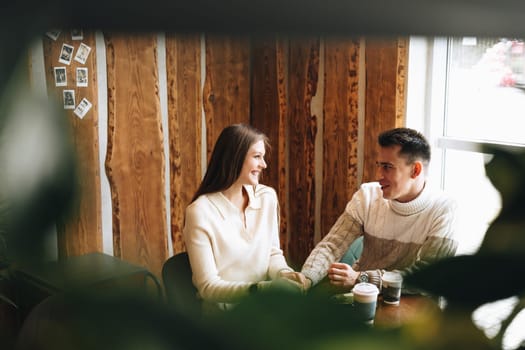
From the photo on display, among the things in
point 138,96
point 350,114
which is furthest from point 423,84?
point 138,96

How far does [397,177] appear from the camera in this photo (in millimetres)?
2715

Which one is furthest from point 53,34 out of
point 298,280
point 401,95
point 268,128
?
point 268,128

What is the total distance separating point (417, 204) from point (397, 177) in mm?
147

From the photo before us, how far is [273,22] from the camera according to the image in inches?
4.6

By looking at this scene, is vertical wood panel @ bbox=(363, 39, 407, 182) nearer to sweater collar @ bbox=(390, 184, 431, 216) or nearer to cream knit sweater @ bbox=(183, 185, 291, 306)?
sweater collar @ bbox=(390, 184, 431, 216)

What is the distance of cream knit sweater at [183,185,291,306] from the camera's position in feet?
8.28

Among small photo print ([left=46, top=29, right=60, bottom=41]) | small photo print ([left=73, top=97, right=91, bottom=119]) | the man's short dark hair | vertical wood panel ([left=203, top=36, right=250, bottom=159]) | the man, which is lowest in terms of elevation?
the man

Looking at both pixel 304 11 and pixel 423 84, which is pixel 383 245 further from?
pixel 304 11

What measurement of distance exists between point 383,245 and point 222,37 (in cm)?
276

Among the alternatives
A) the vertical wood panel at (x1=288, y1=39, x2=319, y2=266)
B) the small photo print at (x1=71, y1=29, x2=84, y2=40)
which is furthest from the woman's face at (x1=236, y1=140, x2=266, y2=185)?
the small photo print at (x1=71, y1=29, x2=84, y2=40)

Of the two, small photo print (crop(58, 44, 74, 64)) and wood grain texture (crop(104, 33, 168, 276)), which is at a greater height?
small photo print (crop(58, 44, 74, 64))

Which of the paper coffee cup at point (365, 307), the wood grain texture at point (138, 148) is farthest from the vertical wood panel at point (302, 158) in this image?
the paper coffee cup at point (365, 307)

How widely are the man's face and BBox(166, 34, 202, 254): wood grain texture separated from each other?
4.83ft

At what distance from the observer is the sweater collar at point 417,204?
2.72 meters
